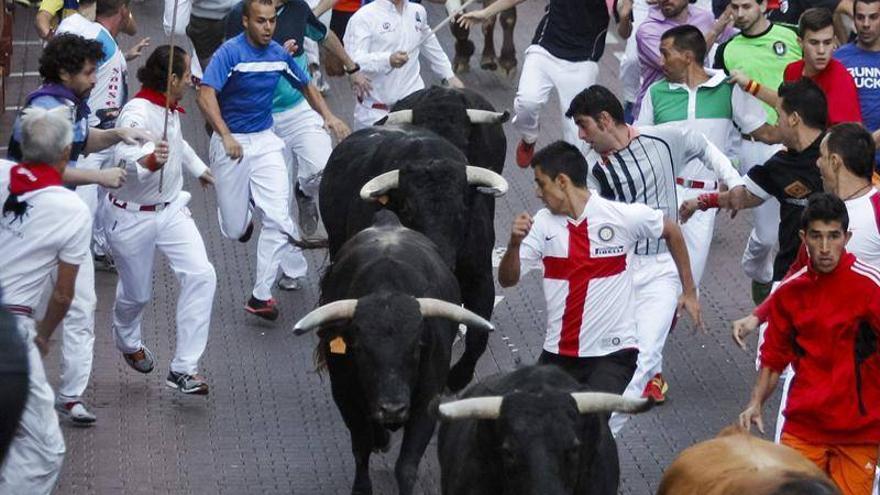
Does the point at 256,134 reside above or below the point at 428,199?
below

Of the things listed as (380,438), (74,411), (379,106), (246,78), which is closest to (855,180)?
(380,438)

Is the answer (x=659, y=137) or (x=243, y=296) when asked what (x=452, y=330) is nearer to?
(x=659, y=137)

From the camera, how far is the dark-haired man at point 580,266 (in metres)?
9.59

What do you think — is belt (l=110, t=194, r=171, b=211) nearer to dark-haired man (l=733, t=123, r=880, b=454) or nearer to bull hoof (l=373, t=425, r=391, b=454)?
bull hoof (l=373, t=425, r=391, b=454)

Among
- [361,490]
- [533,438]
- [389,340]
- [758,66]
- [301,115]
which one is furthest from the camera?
[301,115]

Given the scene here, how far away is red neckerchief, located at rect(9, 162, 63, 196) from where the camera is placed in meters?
9.25

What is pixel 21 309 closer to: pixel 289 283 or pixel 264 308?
pixel 264 308

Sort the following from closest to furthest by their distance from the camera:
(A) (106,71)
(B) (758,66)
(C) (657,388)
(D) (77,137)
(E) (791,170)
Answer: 1. (E) (791,170)
2. (D) (77,137)
3. (C) (657,388)
4. (B) (758,66)
5. (A) (106,71)

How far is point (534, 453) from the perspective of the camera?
295 inches

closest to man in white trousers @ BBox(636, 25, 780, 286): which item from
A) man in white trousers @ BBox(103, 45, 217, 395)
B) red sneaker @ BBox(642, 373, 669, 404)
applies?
red sneaker @ BBox(642, 373, 669, 404)

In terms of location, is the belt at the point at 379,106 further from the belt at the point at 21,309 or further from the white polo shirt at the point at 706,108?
the belt at the point at 21,309

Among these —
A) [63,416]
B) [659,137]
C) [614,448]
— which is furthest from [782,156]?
[63,416]

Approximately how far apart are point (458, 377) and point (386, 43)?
419 cm

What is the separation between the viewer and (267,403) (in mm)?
11836
